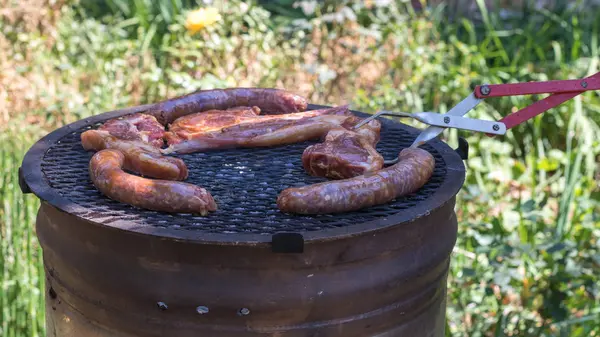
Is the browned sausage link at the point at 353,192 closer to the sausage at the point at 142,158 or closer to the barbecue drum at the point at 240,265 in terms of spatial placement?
the barbecue drum at the point at 240,265

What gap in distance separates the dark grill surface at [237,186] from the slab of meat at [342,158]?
65mm

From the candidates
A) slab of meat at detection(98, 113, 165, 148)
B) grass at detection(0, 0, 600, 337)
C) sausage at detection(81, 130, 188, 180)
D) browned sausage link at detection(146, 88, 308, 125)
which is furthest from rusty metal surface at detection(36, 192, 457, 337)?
grass at detection(0, 0, 600, 337)

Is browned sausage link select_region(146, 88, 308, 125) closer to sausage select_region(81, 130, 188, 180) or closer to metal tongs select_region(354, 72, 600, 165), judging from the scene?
sausage select_region(81, 130, 188, 180)

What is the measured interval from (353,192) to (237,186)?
0.49 meters

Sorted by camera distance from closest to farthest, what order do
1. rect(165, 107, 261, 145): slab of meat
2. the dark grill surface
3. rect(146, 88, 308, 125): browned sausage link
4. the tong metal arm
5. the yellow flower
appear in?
the dark grill surface < the tong metal arm < rect(165, 107, 261, 145): slab of meat < rect(146, 88, 308, 125): browned sausage link < the yellow flower

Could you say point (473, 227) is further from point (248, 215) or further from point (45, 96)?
point (45, 96)

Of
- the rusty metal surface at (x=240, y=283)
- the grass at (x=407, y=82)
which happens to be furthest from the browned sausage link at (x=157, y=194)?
the grass at (x=407, y=82)

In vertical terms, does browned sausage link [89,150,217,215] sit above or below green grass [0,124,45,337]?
above

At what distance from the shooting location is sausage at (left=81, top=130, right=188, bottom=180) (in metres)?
2.58

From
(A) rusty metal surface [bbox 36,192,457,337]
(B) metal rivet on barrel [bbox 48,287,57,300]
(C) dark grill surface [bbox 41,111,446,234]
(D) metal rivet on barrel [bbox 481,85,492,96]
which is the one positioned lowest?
(B) metal rivet on barrel [bbox 48,287,57,300]

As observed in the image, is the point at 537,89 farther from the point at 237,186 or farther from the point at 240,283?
the point at 240,283

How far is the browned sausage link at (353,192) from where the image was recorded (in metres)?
2.37

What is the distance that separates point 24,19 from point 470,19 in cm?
401

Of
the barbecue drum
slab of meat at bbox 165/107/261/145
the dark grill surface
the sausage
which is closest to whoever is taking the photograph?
the barbecue drum
